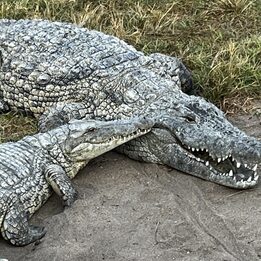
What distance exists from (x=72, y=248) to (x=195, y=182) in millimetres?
1036

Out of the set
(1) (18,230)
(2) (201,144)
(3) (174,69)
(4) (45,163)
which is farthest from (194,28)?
(1) (18,230)

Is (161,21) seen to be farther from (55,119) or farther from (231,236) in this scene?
(231,236)

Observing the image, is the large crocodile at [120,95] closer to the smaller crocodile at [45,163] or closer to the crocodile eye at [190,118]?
the crocodile eye at [190,118]

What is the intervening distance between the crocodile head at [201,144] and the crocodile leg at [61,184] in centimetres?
67

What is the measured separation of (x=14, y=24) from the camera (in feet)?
22.0

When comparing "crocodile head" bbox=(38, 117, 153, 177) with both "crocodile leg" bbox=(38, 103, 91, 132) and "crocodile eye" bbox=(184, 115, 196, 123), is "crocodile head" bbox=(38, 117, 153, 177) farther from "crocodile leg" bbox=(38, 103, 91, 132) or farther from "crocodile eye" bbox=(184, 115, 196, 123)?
"crocodile leg" bbox=(38, 103, 91, 132)

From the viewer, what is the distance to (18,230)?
465 centimetres

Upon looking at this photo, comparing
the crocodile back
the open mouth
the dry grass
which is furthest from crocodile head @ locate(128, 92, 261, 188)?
the dry grass

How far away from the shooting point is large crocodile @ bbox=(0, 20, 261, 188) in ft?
16.7

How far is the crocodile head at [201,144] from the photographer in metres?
4.98

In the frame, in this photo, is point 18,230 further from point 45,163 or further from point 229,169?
point 229,169

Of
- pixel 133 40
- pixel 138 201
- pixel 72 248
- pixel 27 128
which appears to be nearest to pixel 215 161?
pixel 138 201

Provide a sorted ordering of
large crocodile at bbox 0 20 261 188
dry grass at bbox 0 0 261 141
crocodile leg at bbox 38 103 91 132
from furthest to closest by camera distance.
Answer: dry grass at bbox 0 0 261 141 → crocodile leg at bbox 38 103 91 132 → large crocodile at bbox 0 20 261 188

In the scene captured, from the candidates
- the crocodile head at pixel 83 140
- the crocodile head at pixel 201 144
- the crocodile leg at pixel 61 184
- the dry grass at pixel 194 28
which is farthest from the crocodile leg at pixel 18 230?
the dry grass at pixel 194 28
